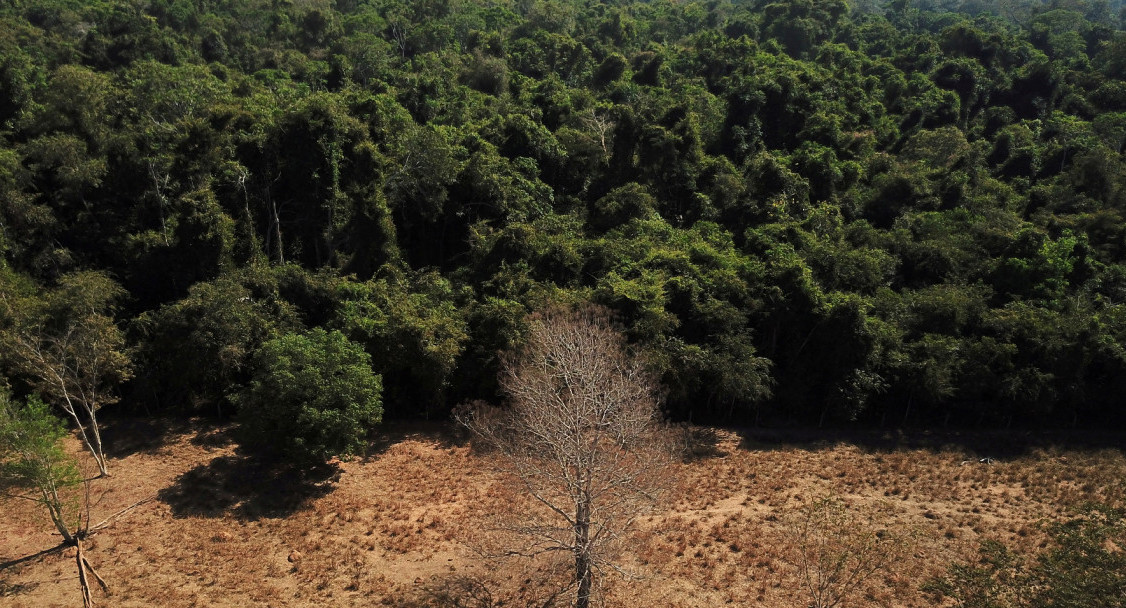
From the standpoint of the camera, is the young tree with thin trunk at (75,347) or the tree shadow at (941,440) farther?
the tree shadow at (941,440)

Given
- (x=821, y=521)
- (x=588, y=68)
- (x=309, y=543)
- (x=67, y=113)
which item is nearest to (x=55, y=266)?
(x=67, y=113)

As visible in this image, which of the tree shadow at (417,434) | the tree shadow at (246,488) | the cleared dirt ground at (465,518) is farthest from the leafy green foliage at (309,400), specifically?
the tree shadow at (417,434)

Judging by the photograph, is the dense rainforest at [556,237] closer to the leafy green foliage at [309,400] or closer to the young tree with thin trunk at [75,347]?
the young tree with thin trunk at [75,347]

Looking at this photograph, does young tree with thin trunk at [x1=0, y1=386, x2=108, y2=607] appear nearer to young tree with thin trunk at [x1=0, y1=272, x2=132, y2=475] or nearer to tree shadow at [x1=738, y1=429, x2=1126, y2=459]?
young tree with thin trunk at [x1=0, y1=272, x2=132, y2=475]

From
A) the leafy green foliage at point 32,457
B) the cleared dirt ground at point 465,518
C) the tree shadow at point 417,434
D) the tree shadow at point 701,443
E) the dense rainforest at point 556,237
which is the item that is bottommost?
the cleared dirt ground at point 465,518

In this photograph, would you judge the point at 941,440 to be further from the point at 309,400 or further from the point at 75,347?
the point at 75,347

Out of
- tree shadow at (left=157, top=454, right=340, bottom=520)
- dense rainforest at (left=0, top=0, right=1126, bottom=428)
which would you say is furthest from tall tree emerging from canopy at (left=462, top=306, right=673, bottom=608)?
tree shadow at (left=157, top=454, right=340, bottom=520)
